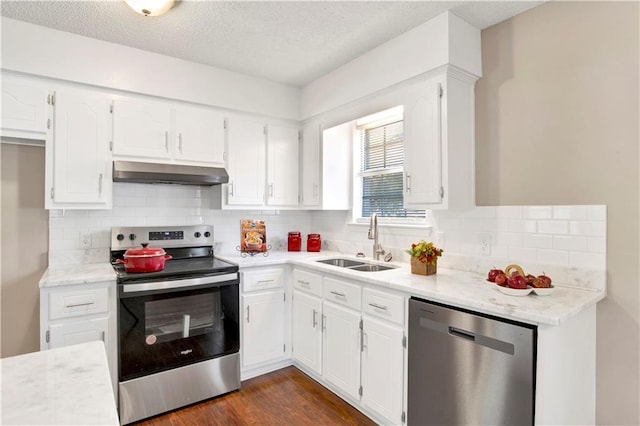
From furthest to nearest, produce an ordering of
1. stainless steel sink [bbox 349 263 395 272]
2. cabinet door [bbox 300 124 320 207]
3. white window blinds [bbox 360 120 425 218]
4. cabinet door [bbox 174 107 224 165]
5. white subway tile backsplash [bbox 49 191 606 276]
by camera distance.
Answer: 1. cabinet door [bbox 300 124 320 207]
2. white window blinds [bbox 360 120 425 218]
3. cabinet door [bbox 174 107 224 165]
4. stainless steel sink [bbox 349 263 395 272]
5. white subway tile backsplash [bbox 49 191 606 276]

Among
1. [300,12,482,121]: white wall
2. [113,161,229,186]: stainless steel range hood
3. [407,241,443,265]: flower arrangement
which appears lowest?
[407,241,443,265]: flower arrangement

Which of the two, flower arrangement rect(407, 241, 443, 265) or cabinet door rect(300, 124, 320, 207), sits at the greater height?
cabinet door rect(300, 124, 320, 207)

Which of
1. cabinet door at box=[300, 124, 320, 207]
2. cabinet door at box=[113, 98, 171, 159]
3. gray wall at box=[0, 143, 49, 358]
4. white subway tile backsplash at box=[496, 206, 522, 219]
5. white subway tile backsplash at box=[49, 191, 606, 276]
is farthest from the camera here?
cabinet door at box=[300, 124, 320, 207]

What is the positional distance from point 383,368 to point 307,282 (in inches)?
36.9

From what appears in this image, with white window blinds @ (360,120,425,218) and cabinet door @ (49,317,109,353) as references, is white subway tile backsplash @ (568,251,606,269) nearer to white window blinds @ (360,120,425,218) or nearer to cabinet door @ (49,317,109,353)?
white window blinds @ (360,120,425,218)

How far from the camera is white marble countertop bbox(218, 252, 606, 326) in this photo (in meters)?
1.54

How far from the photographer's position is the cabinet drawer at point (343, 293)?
7.89 feet

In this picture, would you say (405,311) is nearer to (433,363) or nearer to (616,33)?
(433,363)

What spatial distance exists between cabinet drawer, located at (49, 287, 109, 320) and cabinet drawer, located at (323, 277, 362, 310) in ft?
4.90

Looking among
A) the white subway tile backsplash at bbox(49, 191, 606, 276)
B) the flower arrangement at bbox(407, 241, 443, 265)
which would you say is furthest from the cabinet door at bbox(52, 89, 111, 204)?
the flower arrangement at bbox(407, 241, 443, 265)

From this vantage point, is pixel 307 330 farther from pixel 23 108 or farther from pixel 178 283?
pixel 23 108

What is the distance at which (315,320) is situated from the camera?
2.80 m

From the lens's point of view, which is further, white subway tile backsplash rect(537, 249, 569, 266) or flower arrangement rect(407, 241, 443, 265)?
flower arrangement rect(407, 241, 443, 265)

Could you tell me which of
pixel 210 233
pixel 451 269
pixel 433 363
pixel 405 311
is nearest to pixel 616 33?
pixel 451 269
